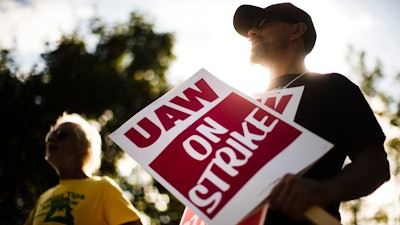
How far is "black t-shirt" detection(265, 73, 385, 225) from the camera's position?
1263 millimetres

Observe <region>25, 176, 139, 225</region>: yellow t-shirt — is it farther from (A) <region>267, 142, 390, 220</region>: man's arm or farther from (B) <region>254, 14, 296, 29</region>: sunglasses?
(A) <region>267, 142, 390, 220</region>: man's arm

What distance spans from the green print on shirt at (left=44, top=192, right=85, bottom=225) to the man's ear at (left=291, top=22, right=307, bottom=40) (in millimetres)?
1562

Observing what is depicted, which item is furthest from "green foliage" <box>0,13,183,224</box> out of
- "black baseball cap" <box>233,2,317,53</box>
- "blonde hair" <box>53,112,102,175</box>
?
"black baseball cap" <box>233,2,317,53</box>

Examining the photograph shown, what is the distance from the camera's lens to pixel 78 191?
238cm

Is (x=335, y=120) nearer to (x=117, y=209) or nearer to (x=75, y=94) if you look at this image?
(x=117, y=209)

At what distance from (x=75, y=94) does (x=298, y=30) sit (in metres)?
14.3

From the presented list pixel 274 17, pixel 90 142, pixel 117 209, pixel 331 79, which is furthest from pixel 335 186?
pixel 90 142

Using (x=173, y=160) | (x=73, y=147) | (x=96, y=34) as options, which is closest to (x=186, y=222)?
(x=173, y=160)

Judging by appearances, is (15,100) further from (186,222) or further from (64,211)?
(186,222)

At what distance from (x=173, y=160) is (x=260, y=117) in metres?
0.33

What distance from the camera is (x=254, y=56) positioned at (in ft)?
6.03

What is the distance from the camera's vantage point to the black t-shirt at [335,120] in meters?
1.26

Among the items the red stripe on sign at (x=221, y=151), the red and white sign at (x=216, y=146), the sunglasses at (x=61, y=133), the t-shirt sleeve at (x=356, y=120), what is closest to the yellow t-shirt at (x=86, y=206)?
the sunglasses at (x=61, y=133)

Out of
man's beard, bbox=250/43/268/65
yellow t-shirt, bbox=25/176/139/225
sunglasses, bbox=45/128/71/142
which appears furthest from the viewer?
sunglasses, bbox=45/128/71/142
